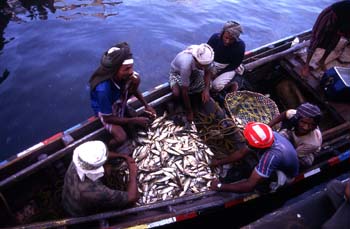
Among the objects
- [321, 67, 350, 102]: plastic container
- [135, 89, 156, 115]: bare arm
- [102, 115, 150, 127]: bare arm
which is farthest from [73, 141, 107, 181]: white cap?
[321, 67, 350, 102]: plastic container

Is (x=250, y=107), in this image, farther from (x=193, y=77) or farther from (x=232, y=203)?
(x=232, y=203)

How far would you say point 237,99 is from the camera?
6.13m

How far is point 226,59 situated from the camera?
242 inches

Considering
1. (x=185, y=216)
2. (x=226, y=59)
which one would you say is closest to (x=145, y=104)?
(x=226, y=59)

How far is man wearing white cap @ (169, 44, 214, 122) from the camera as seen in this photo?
5078 mm

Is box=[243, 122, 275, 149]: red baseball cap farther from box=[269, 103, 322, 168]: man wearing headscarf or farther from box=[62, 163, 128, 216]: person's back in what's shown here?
box=[62, 163, 128, 216]: person's back

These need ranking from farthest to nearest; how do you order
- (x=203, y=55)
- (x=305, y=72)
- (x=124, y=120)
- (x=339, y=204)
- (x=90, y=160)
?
(x=305, y=72) < (x=203, y=55) < (x=124, y=120) < (x=90, y=160) < (x=339, y=204)

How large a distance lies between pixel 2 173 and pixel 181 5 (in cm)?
1183

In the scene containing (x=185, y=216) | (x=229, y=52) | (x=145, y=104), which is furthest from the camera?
(x=229, y=52)

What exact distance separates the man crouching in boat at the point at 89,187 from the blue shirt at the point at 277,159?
181cm

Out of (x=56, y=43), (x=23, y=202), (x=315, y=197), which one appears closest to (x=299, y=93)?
→ (x=315, y=197)

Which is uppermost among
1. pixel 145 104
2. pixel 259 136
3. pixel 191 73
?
pixel 259 136

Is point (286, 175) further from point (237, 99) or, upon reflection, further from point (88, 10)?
point (88, 10)

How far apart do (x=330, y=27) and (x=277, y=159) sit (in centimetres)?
386
